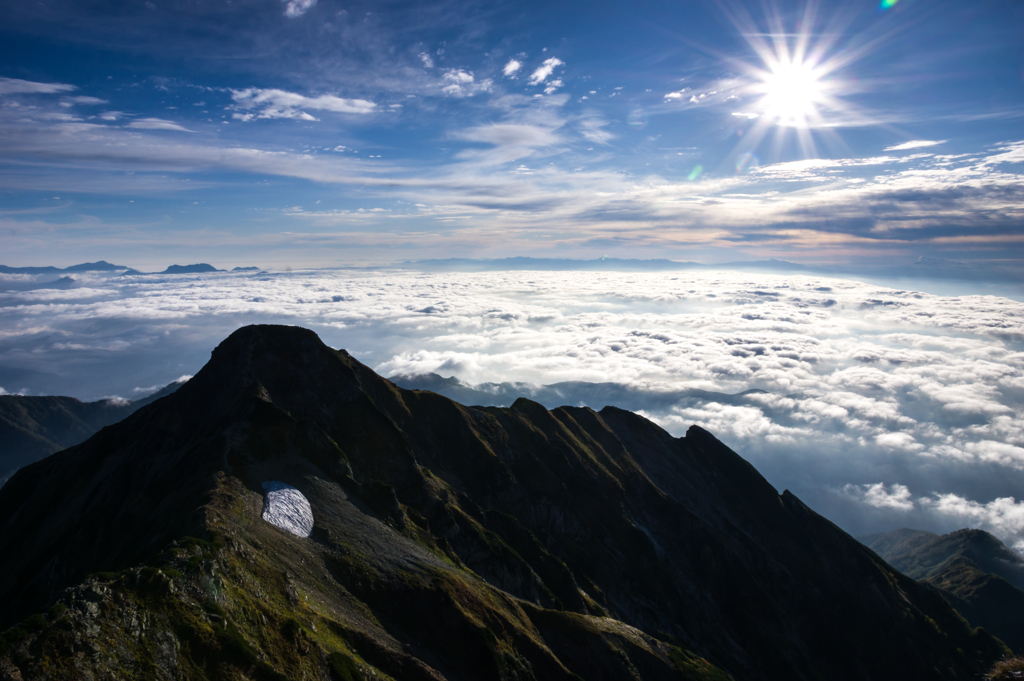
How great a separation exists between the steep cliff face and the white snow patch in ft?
4.53

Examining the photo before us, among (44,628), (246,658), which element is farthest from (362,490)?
(44,628)

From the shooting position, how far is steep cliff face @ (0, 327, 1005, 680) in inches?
1516

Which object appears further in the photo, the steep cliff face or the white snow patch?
the white snow patch

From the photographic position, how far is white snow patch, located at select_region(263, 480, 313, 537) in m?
57.9

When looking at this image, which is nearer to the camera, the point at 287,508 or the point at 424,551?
the point at 287,508

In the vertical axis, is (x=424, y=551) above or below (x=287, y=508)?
below

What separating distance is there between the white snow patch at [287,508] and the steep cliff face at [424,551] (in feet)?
4.53

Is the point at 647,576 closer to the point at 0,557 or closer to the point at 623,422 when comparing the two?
the point at 623,422

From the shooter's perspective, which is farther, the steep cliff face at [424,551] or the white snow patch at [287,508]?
the white snow patch at [287,508]

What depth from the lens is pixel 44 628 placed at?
27484 millimetres

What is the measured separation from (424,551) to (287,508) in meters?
20.7

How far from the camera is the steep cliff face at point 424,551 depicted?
3850cm

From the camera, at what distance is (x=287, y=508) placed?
6134 centimetres

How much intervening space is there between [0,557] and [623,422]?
177m
